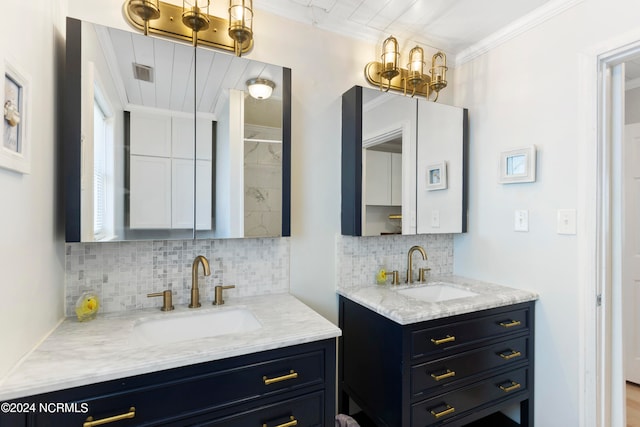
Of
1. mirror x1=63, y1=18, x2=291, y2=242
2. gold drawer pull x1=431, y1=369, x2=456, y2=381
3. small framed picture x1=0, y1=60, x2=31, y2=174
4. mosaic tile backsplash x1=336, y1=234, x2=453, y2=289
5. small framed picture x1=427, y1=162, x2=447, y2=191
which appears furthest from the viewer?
small framed picture x1=427, y1=162, x2=447, y2=191

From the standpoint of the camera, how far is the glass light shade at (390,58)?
6.05 ft

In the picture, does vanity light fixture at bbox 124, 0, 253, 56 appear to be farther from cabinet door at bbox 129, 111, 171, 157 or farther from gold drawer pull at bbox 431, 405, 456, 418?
gold drawer pull at bbox 431, 405, 456, 418

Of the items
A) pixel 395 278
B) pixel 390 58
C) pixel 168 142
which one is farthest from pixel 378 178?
pixel 168 142

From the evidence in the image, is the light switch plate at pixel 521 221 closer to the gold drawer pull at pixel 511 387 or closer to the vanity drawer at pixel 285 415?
the gold drawer pull at pixel 511 387

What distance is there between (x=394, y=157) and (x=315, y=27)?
858 millimetres

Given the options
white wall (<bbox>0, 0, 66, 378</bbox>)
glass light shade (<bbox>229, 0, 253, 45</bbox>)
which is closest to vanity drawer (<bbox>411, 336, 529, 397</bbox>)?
white wall (<bbox>0, 0, 66, 378</bbox>)

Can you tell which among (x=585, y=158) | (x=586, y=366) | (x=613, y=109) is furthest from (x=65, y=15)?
(x=586, y=366)

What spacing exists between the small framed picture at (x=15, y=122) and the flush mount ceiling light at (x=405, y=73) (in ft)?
5.26

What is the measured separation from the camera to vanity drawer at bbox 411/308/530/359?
140 cm

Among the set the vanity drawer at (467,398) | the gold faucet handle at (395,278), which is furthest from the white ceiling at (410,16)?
the vanity drawer at (467,398)

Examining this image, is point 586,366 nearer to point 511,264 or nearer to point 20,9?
point 511,264

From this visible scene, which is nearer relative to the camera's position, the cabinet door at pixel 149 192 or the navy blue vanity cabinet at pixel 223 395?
the navy blue vanity cabinet at pixel 223 395

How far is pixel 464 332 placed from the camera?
1521 millimetres

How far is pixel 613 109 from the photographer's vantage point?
1539mm
